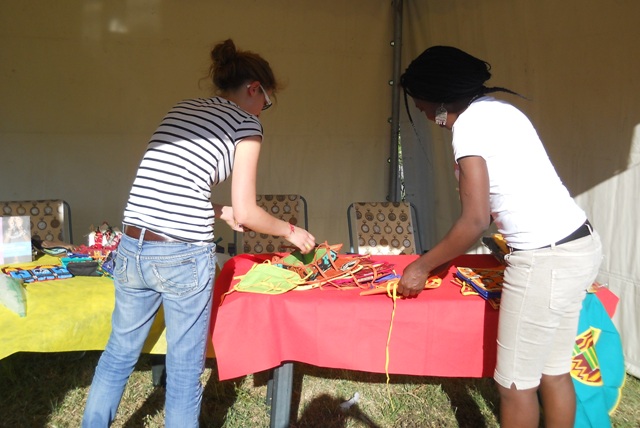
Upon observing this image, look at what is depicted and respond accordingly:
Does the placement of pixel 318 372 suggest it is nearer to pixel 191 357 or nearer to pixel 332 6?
pixel 191 357

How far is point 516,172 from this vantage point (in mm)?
1561

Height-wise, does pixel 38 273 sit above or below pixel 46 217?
below

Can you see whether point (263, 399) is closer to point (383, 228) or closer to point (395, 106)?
point (383, 228)

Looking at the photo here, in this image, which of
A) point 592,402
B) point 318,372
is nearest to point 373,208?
point 318,372

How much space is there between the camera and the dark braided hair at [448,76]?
166 centimetres

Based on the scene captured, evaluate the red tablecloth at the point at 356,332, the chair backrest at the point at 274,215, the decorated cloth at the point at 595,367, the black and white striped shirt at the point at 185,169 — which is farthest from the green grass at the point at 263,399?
the black and white striped shirt at the point at 185,169

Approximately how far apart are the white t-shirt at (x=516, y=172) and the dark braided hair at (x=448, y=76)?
7 centimetres

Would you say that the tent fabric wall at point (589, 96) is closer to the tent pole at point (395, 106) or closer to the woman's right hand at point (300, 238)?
the tent pole at point (395, 106)

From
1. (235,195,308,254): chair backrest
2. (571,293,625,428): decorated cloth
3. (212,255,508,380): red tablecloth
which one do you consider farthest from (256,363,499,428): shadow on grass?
(235,195,308,254): chair backrest

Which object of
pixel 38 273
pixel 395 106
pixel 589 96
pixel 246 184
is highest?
pixel 395 106

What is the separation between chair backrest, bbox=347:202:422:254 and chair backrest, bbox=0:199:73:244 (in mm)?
2030

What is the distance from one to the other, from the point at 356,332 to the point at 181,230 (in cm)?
71

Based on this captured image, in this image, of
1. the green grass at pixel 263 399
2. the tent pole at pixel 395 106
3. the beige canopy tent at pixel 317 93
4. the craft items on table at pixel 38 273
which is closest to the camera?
the craft items on table at pixel 38 273

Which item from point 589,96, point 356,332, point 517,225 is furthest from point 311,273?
point 589,96
